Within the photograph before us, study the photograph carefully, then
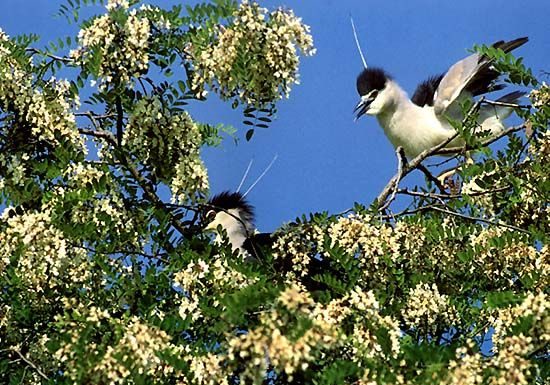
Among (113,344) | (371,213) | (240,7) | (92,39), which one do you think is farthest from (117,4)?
(113,344)

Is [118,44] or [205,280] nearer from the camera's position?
[205,280]

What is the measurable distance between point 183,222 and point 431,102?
2541 millimetres

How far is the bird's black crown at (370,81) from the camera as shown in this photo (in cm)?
566

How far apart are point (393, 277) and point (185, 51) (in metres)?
0.96

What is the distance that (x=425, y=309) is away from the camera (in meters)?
3.09

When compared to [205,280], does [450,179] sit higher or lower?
higher

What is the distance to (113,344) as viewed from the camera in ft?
7.52

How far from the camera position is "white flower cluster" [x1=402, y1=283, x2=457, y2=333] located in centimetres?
309

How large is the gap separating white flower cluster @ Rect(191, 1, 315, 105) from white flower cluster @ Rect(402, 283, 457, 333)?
2.27 feet

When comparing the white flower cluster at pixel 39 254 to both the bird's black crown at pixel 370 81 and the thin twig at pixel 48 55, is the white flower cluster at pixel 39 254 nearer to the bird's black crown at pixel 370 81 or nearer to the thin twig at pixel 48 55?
the thin twig at pixel 48 55

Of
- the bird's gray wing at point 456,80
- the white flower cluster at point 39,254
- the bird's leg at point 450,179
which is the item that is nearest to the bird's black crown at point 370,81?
the bird's gray wing at point 456,80

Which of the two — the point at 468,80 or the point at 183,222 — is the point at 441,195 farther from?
the point at 468,80

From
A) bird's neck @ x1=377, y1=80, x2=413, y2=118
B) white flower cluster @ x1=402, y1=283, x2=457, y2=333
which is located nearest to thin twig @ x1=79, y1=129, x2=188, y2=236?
white flower cluster @ x1=402, y1=283, x2=457, y2=333

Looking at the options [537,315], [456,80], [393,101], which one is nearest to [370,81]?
[393,101]
